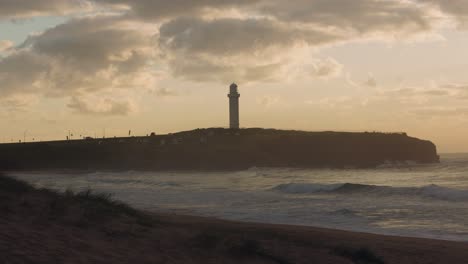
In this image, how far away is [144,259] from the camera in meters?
8.82

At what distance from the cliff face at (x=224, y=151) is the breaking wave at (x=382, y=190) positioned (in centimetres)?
5132

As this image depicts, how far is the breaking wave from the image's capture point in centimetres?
3012

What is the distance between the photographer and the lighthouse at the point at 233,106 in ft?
348

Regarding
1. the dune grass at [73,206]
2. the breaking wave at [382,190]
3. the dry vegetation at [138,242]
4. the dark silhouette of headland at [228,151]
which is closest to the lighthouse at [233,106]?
the dark silhouette of headland at [228,151]

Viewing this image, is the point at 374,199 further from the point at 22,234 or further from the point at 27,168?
the point at 27,168

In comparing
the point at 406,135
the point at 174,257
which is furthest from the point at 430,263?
the point at 406,135

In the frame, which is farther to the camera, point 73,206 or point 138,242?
point 73,206

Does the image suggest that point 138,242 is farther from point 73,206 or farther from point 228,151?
point 228,151

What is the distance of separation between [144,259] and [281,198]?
2129 cm

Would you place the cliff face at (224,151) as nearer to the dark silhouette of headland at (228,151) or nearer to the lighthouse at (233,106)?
the dark silhouette of headland at (228,151)

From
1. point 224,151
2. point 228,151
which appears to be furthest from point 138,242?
point 228,151

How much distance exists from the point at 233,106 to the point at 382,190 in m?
74.8

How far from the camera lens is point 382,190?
3328 cm

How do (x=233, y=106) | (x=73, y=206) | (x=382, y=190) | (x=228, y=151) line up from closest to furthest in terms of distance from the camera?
(x=73, y=206) < (x=382, y=190) < (x=228, y=151) < (x=233, y=106)
